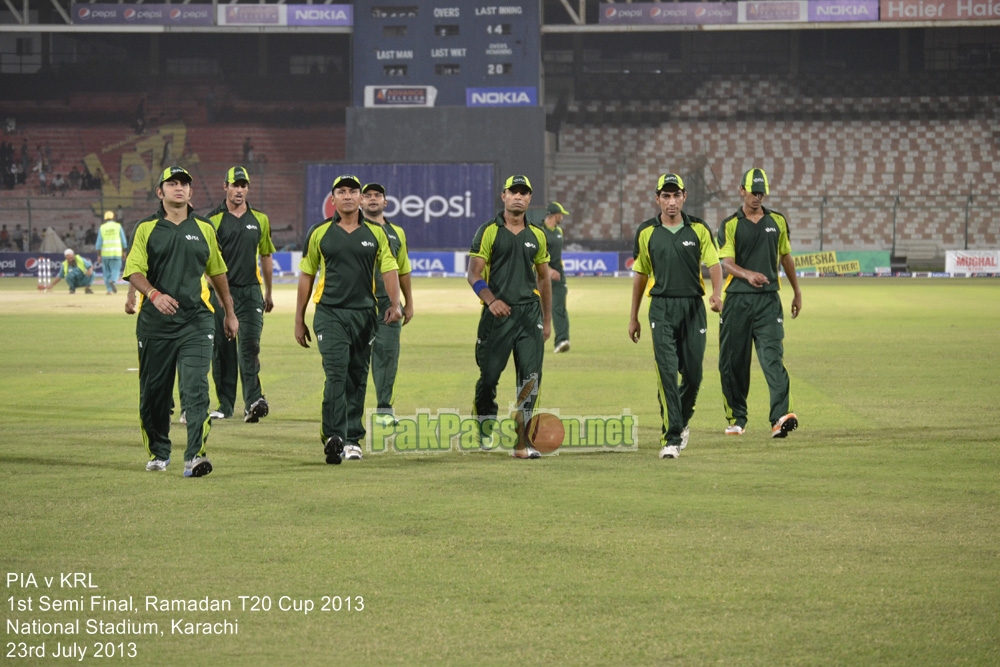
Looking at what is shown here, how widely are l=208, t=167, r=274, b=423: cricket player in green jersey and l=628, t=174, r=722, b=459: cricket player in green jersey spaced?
12.9 feet

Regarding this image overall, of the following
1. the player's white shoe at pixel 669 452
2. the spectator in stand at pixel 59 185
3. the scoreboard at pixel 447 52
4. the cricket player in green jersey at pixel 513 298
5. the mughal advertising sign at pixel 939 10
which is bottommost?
the player's white shoe at pixel 669 452

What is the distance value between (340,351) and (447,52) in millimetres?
40151

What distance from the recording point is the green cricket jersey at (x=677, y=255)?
9.98 meters

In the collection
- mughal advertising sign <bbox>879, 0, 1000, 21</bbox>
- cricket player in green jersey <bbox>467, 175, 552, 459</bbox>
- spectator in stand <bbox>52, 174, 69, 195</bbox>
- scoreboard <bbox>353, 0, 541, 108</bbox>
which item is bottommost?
cricket player in green jersey <bbox>467, 175, 552, 459</bbox>

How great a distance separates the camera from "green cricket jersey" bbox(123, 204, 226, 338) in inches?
354

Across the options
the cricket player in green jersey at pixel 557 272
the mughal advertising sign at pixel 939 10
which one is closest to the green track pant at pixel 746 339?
the cricket player in green jersey at pixel 557 272

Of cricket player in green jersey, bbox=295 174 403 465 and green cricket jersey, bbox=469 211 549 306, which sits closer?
cricket player in green jersey, bbox=295 174 403 465

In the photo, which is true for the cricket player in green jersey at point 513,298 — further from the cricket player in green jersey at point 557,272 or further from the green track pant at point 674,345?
the cricket player in green jersey at point 557,272

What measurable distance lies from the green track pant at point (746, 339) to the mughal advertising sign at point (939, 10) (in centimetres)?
4233

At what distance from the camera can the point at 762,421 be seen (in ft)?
40.1

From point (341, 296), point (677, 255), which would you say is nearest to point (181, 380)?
point (341, 296)

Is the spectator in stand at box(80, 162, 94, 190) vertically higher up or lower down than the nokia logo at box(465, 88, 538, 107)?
lower down

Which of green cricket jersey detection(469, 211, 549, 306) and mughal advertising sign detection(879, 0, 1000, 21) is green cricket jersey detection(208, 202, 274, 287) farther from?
mughal advertising sign detection(879, 0, 1000, 21)

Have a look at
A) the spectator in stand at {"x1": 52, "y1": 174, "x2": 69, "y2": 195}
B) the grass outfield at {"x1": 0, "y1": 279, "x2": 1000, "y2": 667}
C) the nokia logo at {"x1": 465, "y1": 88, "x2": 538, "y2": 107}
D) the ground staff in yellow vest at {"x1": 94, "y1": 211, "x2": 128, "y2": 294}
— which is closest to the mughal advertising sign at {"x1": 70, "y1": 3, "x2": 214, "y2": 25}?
the spectator in stand at {"x1": 52, "y1": 174, "x2": 69, "y2": 195}
